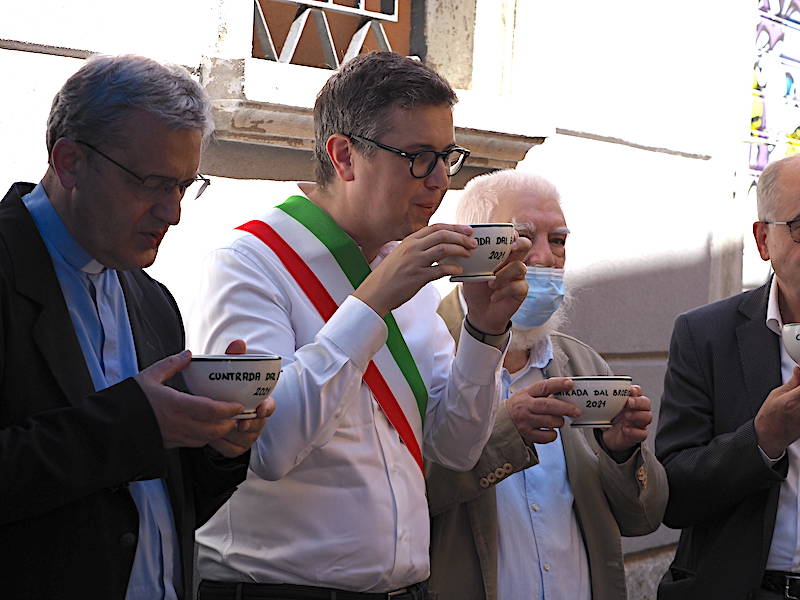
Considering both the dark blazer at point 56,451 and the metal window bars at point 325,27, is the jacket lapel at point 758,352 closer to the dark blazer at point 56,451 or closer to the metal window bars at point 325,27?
the metal window bars at point 325,27

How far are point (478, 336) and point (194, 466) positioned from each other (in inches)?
28.5

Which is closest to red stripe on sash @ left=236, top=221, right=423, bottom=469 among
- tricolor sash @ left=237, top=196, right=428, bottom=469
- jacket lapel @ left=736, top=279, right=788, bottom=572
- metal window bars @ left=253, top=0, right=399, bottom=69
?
tricolor sash @ left=237, top=196, right=428, bottom=469

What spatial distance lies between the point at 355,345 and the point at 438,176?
1.51 feet

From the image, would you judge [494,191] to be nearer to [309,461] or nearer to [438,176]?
[438,176]

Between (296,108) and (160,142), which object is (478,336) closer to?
(160,142)

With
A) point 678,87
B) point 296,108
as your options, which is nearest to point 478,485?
point 296,108

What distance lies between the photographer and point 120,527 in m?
2.08

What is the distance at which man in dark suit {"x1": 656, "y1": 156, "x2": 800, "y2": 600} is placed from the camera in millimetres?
3188

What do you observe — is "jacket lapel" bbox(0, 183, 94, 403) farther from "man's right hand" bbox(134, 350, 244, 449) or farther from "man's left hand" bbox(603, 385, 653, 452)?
"man's left hand" bbox(603, 385, 653, 452)

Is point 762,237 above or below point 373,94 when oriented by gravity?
below

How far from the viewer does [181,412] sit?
198 centimetres

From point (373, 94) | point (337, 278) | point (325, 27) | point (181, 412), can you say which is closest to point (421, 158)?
point (373, 94)

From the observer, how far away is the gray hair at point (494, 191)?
344cm

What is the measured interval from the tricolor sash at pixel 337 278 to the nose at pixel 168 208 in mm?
357
